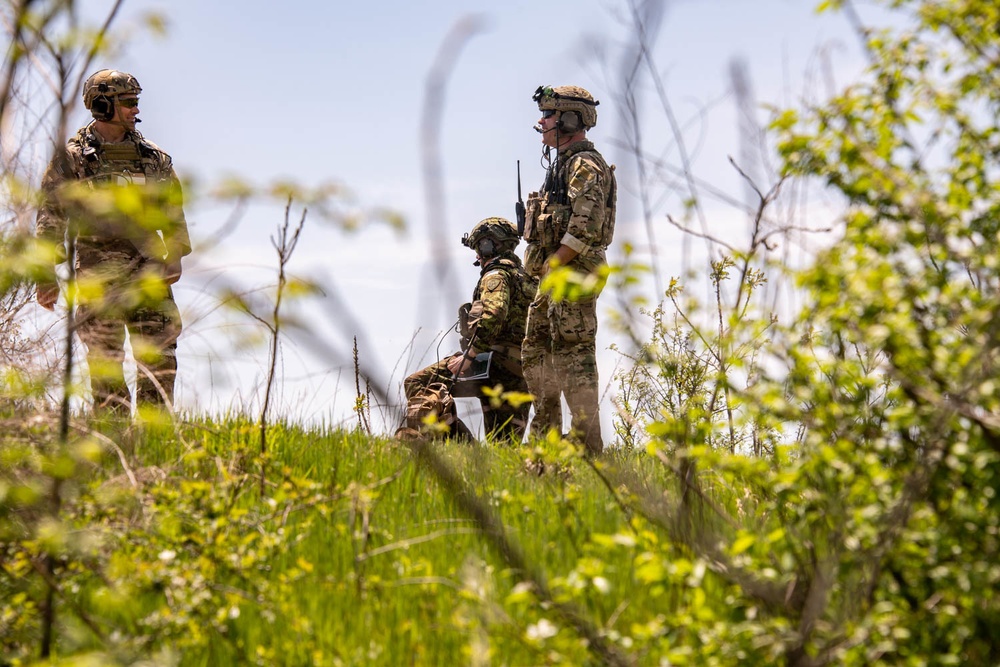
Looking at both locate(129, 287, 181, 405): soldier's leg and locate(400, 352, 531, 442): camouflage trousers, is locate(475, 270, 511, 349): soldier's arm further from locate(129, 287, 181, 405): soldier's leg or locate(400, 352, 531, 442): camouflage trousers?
locate(129, 287, 181, 405): soldier's leg

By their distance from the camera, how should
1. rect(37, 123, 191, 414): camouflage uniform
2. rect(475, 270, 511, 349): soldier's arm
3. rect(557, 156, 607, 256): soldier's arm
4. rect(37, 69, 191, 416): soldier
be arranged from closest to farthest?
rect(37, 123, 191, 414): camouflage uniform < rect(37, 69, 191, 416): soldier < rect(557, 156, 607, 256): soldier's arm < rect(475, 270, 511, 349): soldier's arm

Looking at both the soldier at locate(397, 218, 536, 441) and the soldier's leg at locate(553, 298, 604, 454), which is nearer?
the soldier's leg at locate(553, 298, 604, 454)

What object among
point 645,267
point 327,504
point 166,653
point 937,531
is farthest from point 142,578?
point 937,531

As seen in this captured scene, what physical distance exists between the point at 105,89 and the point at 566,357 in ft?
11.9

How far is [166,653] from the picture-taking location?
3.02 metres

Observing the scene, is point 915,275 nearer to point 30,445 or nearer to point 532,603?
point 532,603

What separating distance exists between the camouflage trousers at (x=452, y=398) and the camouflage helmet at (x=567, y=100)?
6.24ft

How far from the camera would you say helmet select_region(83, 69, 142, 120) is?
6605 mm

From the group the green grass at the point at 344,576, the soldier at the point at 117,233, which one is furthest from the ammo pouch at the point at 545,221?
the green grass at the point at 344,576

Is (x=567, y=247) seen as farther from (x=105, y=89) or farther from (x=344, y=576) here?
(x=344, y=576)

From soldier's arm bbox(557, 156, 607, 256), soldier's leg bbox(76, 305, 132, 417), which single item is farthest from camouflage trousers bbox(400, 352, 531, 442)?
soldier's leg bbox(76, 305, 132, 417)

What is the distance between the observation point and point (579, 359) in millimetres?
6855

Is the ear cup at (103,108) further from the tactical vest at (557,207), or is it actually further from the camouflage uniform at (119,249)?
the tactical vest at (557,207)

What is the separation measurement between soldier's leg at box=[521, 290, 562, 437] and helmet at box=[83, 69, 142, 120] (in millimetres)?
3149
